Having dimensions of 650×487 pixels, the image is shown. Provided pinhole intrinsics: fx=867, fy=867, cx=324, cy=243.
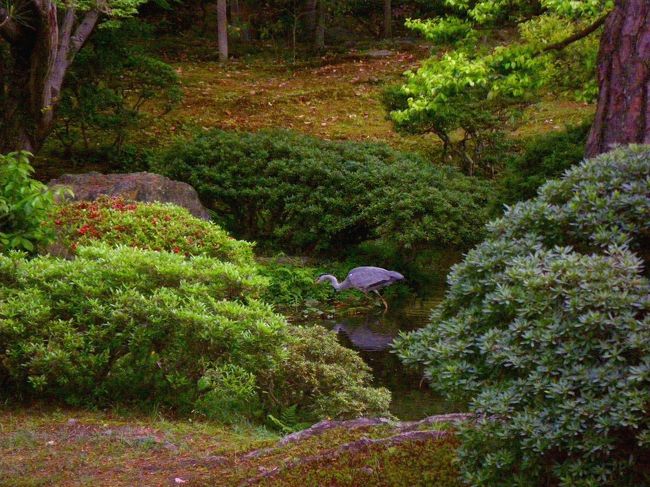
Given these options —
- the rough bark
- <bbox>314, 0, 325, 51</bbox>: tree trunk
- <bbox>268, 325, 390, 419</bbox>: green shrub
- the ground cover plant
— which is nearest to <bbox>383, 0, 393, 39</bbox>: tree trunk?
<bbox>314, 0, 325, 51</bbox>: tree trunk

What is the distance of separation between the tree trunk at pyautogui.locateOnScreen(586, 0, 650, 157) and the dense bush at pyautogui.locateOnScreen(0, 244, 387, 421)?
3364mm

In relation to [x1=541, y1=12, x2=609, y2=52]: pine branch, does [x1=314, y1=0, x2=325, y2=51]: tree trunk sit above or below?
above

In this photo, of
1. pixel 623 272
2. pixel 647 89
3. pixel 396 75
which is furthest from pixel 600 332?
pixel 396 75

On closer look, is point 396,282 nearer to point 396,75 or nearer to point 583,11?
point 583,11

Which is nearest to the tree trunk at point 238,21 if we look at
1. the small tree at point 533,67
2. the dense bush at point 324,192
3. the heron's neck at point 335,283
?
the small tree at point 533,67

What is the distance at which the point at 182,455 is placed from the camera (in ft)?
15.2

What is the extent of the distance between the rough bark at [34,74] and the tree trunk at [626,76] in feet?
24.0

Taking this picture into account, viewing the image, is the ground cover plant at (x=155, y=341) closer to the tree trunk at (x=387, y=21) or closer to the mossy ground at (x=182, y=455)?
the mossy ground at (x=182, y=455)

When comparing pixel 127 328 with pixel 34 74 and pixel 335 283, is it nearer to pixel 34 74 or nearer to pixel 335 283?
pixel 335 283

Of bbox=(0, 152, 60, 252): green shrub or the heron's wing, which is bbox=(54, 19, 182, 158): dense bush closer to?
the heron's wing

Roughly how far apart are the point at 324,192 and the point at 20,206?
612 centimetres

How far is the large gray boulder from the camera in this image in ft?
34.9

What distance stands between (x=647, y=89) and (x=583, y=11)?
232cm

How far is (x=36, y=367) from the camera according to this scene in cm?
537
